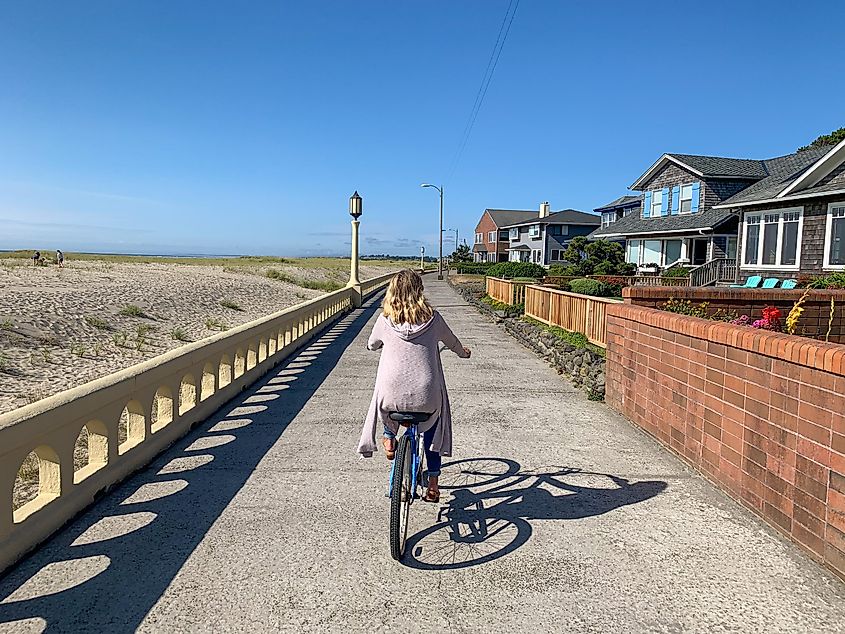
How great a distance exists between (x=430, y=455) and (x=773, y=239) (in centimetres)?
2393

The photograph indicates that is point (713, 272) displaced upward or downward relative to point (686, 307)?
upward

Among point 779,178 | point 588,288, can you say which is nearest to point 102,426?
point 588,288

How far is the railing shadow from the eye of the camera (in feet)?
11.5

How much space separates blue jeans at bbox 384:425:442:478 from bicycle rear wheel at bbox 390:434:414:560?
0.69 feet

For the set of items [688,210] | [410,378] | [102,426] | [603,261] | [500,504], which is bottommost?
[500,504]

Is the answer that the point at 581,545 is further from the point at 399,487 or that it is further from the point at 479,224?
the point at 479,224

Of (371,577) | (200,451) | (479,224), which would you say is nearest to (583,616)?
(371,577)

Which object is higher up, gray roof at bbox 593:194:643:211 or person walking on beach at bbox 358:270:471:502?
gray roof at bbox 593:194:643:211

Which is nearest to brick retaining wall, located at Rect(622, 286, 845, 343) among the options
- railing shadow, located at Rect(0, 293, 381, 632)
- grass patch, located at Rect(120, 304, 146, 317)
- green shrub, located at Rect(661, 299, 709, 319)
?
green shrub, located at Rect(661, 299, 709, 319)

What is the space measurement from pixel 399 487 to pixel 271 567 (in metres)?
0.89

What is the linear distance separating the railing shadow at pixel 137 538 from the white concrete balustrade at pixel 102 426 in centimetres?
13

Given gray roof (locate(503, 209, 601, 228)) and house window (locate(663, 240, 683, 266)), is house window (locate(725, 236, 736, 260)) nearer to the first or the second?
house window (locate(663, 240, 683, 266))

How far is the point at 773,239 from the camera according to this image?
80.6 feet

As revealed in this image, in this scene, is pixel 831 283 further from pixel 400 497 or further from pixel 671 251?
pixel 671 251
